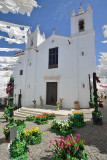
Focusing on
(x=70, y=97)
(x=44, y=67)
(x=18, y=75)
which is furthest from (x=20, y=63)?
(x=70, y=97)

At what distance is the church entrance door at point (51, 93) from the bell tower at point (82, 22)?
8347mm

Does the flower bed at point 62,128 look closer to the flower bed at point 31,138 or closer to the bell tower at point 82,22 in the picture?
the flower bed at point 31,138

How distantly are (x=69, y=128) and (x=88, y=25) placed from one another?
44.4 feet

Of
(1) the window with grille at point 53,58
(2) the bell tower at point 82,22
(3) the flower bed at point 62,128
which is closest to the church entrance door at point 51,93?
(1) the window with grille at point 53,58

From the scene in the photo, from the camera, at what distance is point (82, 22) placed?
1348 cm

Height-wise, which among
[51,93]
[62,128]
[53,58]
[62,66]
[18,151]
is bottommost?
[62,128]

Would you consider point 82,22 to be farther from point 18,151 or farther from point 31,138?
point 18,151

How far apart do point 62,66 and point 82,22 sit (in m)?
7.48

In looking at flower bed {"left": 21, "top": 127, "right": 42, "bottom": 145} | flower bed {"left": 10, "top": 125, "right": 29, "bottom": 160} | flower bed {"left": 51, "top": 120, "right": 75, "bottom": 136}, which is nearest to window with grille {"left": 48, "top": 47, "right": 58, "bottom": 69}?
flower bed {"left": 51, "top": 120, "right": 75, "bottom": 136}

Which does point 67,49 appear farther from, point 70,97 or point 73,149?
point 73,149

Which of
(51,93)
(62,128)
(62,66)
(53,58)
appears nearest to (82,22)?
(53,58)

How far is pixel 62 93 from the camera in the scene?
1241cm

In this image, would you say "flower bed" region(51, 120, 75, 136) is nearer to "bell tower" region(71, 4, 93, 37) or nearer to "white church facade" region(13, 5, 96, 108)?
"white church facade" region(13, 5, 96, 108)

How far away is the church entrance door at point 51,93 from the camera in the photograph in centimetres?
1313
